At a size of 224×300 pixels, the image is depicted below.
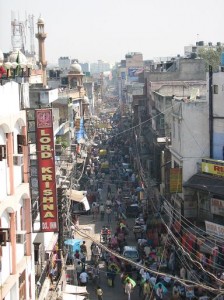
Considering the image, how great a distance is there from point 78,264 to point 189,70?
109 ft

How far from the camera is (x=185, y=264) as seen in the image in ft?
79.0

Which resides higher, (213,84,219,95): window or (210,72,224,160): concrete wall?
(213,84,219,95): window

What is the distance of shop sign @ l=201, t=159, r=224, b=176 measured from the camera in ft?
83.8

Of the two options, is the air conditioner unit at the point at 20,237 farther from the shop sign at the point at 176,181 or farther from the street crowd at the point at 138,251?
the shop sign at the point at 176,181

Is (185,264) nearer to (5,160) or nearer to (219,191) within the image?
(219,191)

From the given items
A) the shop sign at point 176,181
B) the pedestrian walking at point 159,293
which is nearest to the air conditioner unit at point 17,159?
the pedestrian walking at point 159,293

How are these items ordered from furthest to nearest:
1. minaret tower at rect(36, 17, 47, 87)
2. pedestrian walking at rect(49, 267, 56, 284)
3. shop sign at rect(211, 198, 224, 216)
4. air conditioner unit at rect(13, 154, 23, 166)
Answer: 1. minaret tower at rect(36, 17, 47, 87)
2. shop sign at rect(211, 198, 224, 216)
3. pedestrian walking at rect(49, 267, 56, 284)
4. air conditioner unit at rect(13, 154, 23, 166)

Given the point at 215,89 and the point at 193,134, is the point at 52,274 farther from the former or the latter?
the point at 215,89

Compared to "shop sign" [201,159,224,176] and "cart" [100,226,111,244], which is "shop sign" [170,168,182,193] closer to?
"shop sign" [201,159,224,176]

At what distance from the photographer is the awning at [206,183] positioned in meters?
25.0

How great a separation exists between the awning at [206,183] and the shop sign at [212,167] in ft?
0.70

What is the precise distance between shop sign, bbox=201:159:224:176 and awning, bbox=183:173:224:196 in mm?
213

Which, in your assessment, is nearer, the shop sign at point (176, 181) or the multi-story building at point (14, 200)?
the multi-story building at point (14, 200)

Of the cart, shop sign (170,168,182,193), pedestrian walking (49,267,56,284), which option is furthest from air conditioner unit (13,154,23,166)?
the cart
